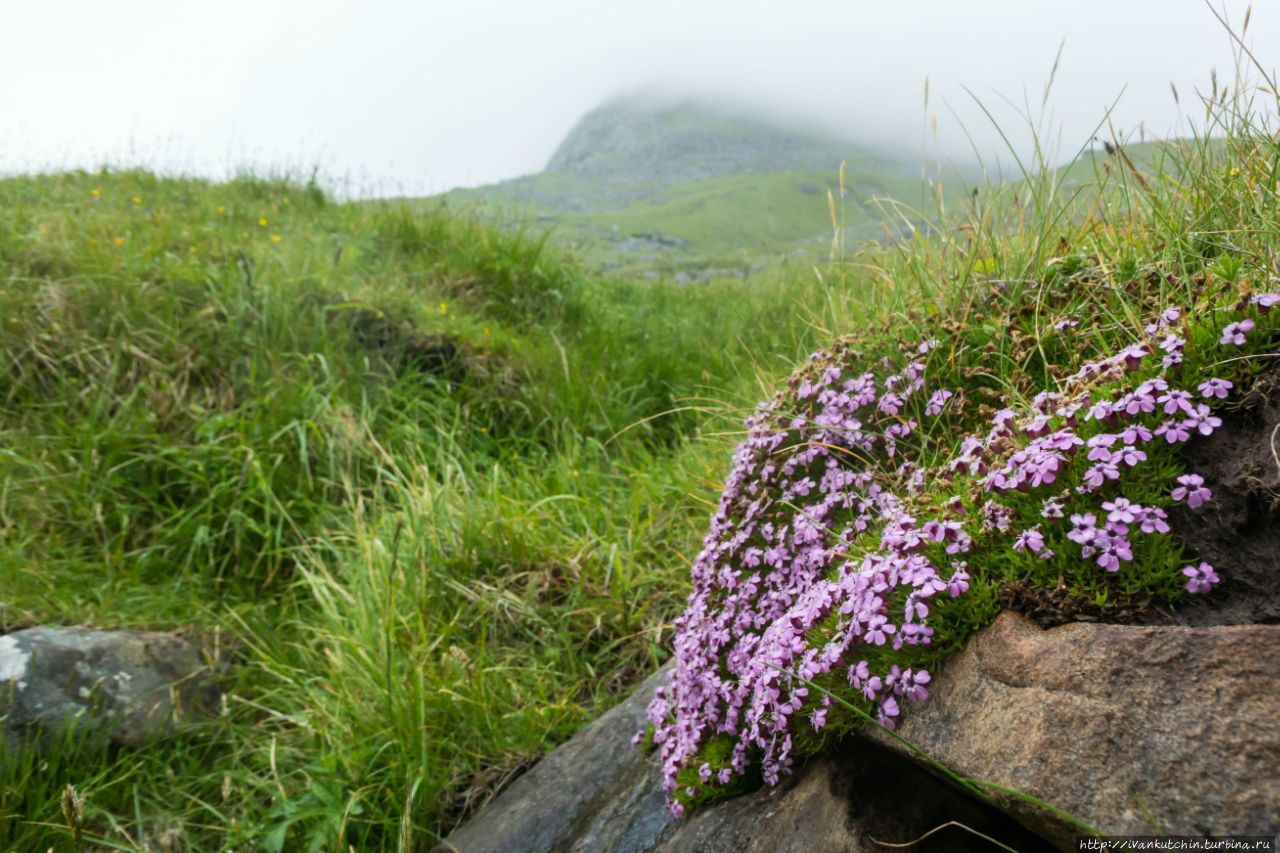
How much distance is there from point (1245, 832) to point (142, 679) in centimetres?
408

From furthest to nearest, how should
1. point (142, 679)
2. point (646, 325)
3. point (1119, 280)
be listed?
point (646, 325), point (142, 679), point (1119, 280)

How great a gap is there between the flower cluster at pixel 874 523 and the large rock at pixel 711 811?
101 mm

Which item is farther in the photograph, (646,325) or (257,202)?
(257,202)

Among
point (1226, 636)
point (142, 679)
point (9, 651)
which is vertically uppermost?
point (1226, 636)

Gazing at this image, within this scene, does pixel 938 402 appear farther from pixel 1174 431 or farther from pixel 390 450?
pixel 390 450

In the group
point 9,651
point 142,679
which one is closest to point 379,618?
point 142,679

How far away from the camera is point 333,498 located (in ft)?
15.3

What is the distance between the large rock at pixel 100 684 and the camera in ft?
10.2

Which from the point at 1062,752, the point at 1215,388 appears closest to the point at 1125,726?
the point at 1062,752

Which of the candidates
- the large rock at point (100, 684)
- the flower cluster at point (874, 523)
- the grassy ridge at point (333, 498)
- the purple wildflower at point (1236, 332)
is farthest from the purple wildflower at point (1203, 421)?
the large rock at point (100, 684)

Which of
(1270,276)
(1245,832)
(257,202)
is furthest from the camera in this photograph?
(257,202)

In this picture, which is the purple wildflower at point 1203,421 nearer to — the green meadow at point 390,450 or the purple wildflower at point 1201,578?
the purple wildflower at point 1201,578

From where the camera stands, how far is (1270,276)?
61.1 inches

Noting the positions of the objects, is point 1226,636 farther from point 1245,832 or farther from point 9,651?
point 9,651
